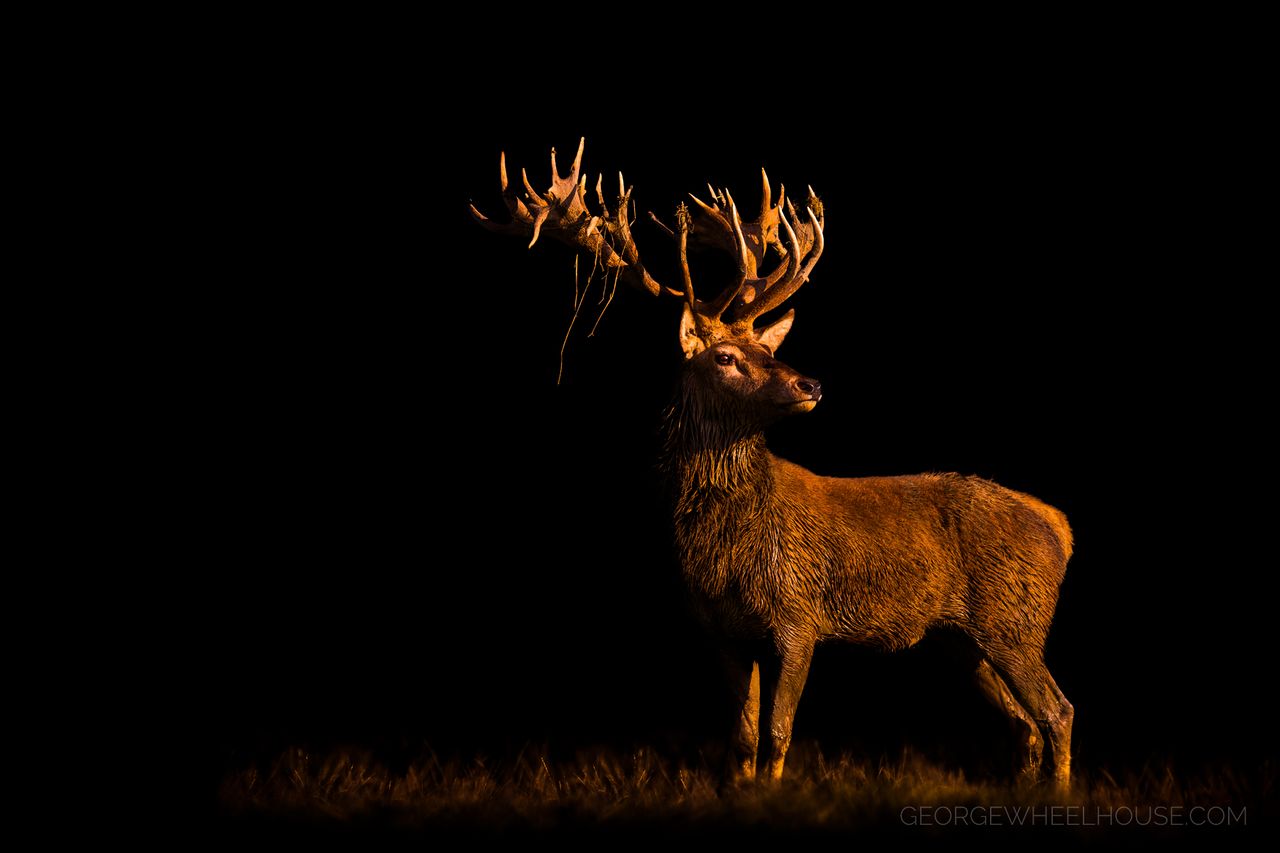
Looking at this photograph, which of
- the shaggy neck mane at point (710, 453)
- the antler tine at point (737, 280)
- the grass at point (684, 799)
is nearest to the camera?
the grass at point (684, 799)

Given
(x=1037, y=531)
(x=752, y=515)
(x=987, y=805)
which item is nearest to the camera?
(x=987, y=805)

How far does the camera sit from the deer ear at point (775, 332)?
699 centimetres

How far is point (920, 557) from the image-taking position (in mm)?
6969

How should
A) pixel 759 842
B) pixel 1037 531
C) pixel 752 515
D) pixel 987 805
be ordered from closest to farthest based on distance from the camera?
1. pixel 759 842
2. pixel 987 805
3. pixel 752 515
4. pixel 1037 531

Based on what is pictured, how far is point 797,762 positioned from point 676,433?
1.65 metres

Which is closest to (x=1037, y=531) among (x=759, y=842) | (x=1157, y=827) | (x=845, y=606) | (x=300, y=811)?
Answer: (x=845, y=606)

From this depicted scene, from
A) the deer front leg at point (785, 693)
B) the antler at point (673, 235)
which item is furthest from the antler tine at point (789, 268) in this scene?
the deer front leg at point (785, 693)

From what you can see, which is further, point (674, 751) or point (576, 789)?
point (674, 751)

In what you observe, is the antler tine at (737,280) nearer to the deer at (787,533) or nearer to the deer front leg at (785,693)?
the deer at (787,533)

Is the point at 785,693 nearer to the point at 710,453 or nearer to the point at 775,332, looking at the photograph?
the point at 710,453

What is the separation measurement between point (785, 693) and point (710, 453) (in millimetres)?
1019

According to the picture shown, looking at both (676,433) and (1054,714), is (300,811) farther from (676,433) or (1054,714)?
(1054,714)

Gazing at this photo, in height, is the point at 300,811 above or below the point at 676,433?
below

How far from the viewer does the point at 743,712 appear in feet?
21.9
